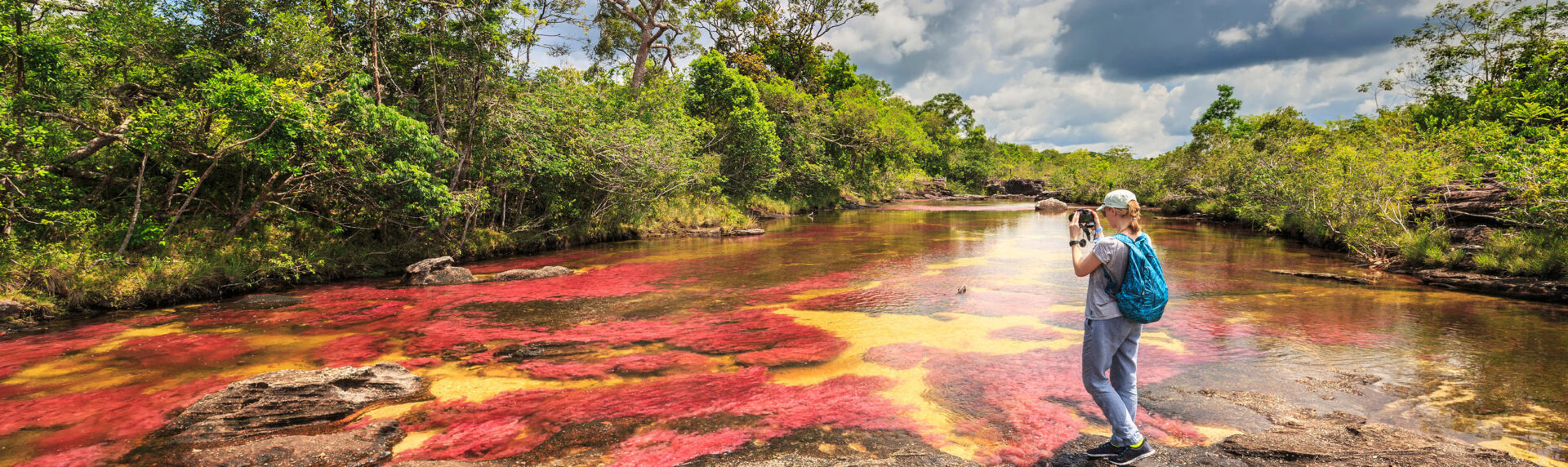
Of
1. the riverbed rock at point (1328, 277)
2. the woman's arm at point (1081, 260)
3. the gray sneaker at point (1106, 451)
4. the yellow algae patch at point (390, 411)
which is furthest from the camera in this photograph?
→ the riverbed rock at point (1328, 277)

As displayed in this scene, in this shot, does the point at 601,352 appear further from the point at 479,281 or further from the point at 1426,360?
the point at 1426,360

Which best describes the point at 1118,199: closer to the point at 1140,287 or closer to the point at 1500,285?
the point at 1140,287

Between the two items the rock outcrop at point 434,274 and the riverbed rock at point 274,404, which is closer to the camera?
the riverbed rock at point 274,404

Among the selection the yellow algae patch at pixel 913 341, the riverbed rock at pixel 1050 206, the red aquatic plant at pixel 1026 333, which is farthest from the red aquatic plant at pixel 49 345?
the riverbed rock at pixel 1050 206

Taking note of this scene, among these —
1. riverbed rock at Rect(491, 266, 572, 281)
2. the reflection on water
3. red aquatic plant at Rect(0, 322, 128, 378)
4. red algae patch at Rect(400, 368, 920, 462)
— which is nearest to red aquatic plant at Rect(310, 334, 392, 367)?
the reflection on water

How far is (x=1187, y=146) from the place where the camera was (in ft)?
132

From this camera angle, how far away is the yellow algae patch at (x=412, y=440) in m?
4.61

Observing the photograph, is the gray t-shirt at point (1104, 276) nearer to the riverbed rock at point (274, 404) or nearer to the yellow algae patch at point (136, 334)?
the riverbed rock at point (274, 404)

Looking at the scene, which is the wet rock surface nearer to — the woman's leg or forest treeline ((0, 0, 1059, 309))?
the woman's leg

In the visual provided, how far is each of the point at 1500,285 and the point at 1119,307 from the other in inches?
494

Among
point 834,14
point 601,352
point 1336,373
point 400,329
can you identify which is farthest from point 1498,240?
point 834,14

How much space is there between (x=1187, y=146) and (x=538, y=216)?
40.8 m

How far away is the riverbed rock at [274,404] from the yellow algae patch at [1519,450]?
29.3 ft

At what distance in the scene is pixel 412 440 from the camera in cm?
479
